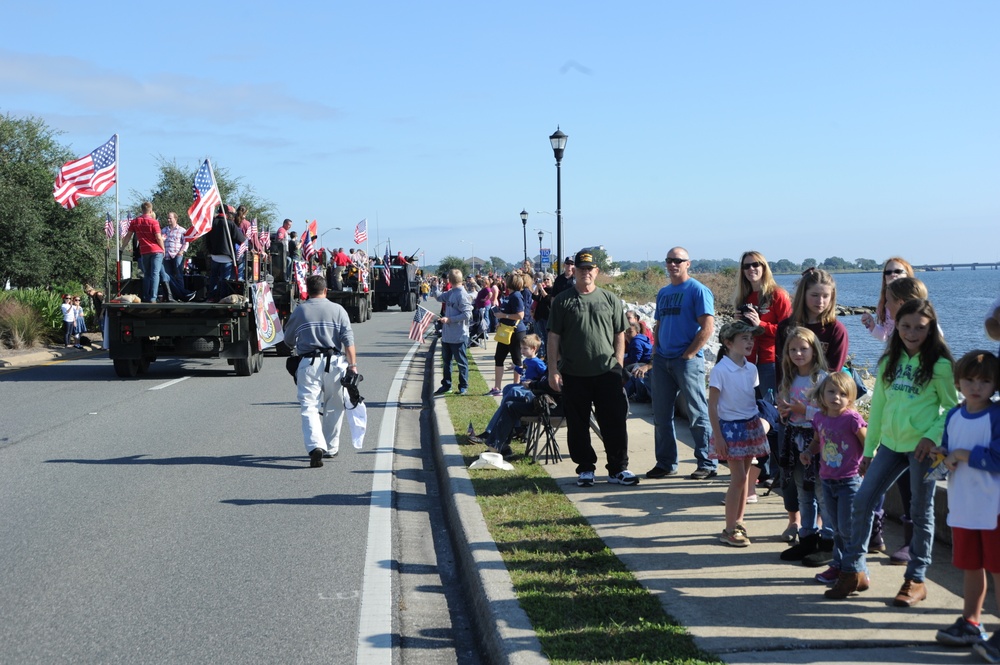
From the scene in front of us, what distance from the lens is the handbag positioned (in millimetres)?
14359

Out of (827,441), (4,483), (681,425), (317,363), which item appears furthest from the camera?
(681,425)

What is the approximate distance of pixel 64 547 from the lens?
6723 mm

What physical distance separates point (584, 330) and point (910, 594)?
11.5 feet

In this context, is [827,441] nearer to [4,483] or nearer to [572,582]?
[572,582]

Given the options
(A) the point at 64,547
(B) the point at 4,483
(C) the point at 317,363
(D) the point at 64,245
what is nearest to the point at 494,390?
(C) the point at 317,363

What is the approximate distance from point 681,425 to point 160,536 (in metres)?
6.09

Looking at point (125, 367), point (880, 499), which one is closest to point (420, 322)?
point (125, 367)

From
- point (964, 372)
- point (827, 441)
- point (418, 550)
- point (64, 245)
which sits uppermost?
point (64, 245)

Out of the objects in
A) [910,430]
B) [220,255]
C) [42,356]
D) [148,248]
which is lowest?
[42,356]

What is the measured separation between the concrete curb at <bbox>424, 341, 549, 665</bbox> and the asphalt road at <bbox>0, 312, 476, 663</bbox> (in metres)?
0.14

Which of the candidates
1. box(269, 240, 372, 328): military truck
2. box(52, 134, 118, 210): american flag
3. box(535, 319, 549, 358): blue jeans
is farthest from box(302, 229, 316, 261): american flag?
box(535, 319, 549, 358): blue jeans

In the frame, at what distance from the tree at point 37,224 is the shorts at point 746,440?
3030 centimetres

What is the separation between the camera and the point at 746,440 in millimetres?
6293

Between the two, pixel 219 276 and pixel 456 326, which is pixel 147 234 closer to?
pixel 219 276
